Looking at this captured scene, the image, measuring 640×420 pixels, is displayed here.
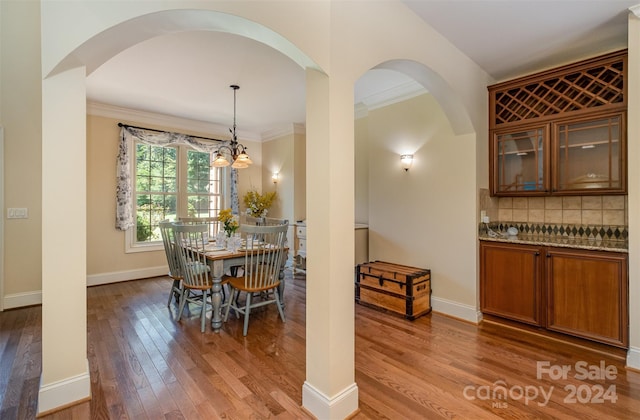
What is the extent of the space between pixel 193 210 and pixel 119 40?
4252mm

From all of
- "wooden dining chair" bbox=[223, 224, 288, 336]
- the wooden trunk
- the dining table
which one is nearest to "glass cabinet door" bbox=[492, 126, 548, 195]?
the wooden trunk

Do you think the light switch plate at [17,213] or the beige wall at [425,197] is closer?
the beige wall at [425,197]

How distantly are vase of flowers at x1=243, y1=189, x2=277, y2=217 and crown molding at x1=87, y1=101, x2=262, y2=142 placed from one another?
4.01 feet

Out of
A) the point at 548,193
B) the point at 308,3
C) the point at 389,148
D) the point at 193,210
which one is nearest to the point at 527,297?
the point at 548,193

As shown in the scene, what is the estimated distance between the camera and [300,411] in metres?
1.83

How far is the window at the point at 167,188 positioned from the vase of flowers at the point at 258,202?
1.80ft

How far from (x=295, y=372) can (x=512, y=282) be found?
232 cm

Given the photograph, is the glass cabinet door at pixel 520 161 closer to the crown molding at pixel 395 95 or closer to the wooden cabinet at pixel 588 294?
the wooden cabinet at pixel 588 294

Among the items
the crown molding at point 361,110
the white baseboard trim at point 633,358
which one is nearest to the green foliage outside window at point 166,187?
the crown molding at point 361,110

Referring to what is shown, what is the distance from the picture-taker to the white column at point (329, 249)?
1.76 meters

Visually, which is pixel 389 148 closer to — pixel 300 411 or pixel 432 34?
pixel 432 34

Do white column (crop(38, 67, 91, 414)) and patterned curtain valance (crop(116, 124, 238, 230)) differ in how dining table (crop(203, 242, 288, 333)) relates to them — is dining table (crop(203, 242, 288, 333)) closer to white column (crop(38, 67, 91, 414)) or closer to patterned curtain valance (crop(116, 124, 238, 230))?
white column (crop(38, 67, 91, 414))

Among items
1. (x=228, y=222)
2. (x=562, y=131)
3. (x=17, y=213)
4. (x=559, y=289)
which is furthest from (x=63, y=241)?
(x=562, y=131)

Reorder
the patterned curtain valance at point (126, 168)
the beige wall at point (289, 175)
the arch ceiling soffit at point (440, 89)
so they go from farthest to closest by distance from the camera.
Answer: the beige wall at point (289, 175) → the patterned curtain valance at point (126, 168) → the arch ceiling soffit at point (440, 89)
